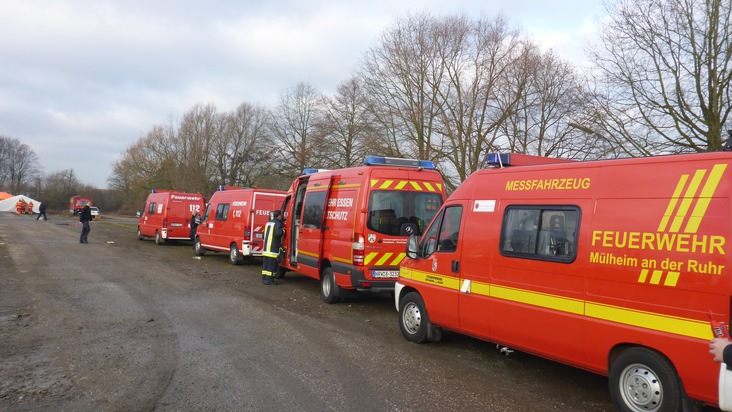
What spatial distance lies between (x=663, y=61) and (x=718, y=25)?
69.3 inches

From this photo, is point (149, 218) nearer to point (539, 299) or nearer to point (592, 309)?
point (539, 299)

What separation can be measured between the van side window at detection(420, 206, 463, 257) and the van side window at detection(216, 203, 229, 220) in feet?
34.7

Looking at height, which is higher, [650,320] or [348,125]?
[348,125]

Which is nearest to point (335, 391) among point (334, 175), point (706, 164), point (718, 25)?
point (706, 164)

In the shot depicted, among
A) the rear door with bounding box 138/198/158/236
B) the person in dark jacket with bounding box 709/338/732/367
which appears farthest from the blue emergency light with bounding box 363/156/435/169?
the rear door with bounding box 138/198/158/236

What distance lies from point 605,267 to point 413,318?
2979 mm

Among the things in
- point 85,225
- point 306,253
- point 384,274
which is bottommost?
point 85,225

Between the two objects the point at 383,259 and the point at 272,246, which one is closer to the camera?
the point at 383,259

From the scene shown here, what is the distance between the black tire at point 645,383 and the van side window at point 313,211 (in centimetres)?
645

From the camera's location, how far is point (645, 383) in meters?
3.97

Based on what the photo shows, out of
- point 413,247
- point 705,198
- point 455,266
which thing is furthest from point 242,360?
point 705,198

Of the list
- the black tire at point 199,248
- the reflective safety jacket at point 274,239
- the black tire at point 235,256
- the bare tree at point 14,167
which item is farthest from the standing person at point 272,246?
the bare tree at point 14,167

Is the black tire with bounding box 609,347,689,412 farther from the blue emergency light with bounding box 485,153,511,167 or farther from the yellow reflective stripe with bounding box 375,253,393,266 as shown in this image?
the yellow reflective stripe with bounding box 375,253,393,266

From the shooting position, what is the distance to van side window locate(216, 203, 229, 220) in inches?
624
